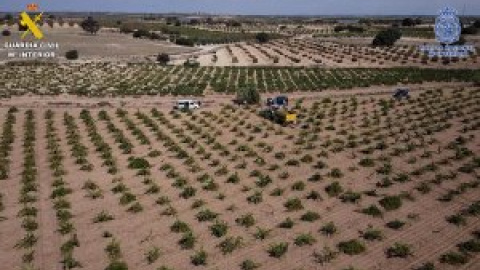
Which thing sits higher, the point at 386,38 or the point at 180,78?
the point at 386,38

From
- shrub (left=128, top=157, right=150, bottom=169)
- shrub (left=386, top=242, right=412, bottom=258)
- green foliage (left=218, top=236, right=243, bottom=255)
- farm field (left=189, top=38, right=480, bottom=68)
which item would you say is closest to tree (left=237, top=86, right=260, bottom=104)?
shrub (left=128, top=157, right=150, bottom=169)

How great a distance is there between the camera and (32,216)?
2167 cm

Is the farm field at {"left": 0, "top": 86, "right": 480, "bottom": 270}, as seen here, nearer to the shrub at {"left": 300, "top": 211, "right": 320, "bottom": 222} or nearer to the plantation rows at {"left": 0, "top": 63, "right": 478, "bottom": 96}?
the shrub at {"left": 300, "top": 211, "right": 320, "bottom": 222}

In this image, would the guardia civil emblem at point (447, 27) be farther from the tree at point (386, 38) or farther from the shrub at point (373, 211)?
the shrub at point (373, 211)

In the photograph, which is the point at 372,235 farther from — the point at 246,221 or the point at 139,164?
the point at 139,164

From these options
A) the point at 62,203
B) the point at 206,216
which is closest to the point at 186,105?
the point at 62,203

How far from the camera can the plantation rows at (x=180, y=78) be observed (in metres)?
58.0

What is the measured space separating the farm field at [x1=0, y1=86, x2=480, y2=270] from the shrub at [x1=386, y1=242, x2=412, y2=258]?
5 centimetres

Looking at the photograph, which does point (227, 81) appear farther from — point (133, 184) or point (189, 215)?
point (189, 215)

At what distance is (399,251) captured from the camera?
17531 millimetres

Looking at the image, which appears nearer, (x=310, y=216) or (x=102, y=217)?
(x=310, y=216)

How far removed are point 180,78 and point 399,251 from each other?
5390cm

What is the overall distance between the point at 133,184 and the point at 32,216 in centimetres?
558

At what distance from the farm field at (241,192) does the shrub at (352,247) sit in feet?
0.15
